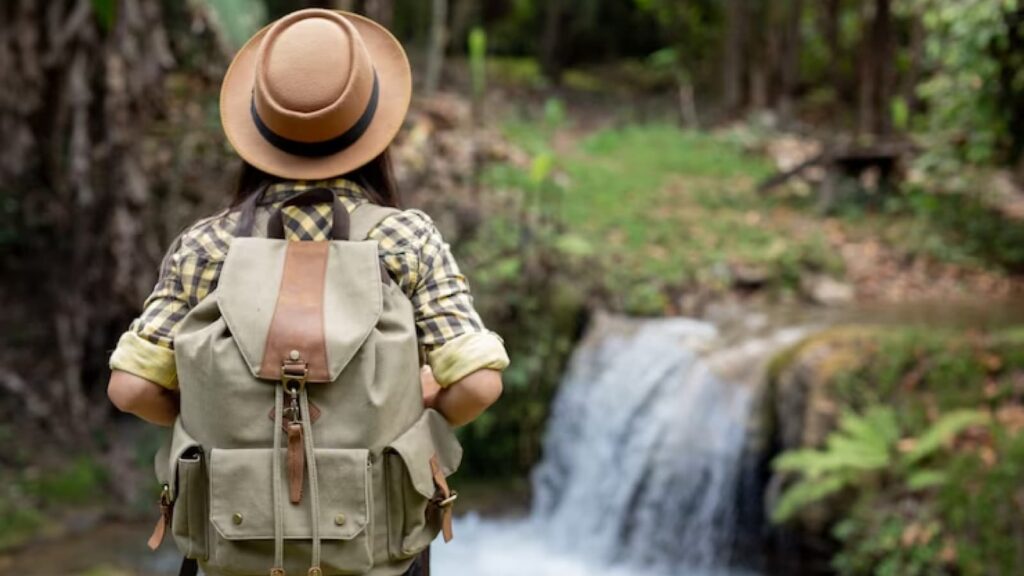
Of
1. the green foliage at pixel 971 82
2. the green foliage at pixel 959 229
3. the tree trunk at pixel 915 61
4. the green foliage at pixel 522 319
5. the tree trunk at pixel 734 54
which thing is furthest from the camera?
the tree trunk at pixel 734 54

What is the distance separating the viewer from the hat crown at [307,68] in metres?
2.00

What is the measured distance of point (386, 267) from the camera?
202 centimetres

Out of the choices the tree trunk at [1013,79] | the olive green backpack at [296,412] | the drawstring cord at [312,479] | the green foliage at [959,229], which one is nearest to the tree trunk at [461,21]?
the green foliage at [959,229]

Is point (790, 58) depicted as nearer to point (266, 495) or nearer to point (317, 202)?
point (317, 202)

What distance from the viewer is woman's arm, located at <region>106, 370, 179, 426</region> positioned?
6.66 ft

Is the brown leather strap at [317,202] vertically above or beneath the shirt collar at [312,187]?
beneath

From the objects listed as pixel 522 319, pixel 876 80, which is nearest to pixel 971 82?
pixel 522 319

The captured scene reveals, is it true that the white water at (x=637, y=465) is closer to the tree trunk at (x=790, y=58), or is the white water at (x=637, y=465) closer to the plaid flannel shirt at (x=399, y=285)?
the plaid flannel shirt at (x=399, y=285)

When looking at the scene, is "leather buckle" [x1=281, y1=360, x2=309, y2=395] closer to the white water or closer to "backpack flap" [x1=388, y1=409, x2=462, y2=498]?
"backpack flap" [x1=388, y1=409, x2=462, y2=498]

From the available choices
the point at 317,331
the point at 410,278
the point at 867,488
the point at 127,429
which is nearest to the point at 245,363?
the point at 317,331

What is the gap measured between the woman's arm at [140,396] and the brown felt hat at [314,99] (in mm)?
461

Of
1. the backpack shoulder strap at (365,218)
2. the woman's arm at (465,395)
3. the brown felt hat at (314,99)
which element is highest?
the brown felt hat at (314,99)

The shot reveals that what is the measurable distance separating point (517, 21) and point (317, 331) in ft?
69.1

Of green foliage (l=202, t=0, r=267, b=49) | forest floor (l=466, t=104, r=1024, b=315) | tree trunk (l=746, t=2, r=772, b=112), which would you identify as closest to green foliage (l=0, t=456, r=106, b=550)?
green foliage (l=202, t=0, r=267, b=49)
